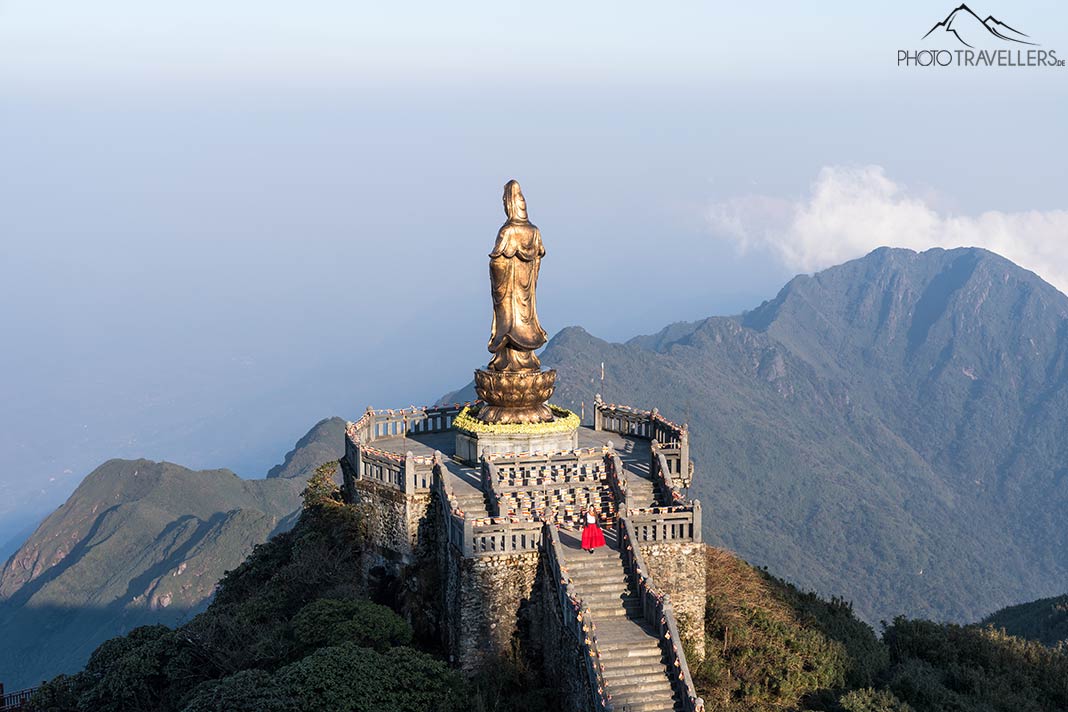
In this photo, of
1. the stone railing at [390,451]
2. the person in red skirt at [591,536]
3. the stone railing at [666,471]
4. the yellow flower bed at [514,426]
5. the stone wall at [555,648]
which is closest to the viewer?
the stone wall at [555,648]

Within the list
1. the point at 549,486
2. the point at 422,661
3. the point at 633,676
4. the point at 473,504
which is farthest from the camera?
the point at 549,486

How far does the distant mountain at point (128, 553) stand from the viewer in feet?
320

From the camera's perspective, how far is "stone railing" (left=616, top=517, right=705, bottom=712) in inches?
871

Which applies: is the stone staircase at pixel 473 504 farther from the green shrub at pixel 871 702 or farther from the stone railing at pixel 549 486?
the green shrub at pixel 871 702

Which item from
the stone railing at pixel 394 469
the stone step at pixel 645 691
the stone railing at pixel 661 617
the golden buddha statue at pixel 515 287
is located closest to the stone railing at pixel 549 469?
the stone railing at pixel 394 469

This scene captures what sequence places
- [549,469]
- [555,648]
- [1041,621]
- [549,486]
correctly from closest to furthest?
[555,648] → [549,486] → [549,469] → [1041,621]

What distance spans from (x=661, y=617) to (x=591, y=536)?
2950 millimetres

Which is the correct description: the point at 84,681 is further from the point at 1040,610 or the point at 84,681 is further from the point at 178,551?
the point at 178,551

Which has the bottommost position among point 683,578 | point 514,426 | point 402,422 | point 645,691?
point 645,691

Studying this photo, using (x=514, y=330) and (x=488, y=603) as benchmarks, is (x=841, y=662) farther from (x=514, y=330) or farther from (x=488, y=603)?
(x=514, y=330)

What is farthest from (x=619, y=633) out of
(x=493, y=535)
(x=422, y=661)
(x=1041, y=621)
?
(x=1041, y=621)

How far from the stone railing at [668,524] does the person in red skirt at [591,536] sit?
783 mm

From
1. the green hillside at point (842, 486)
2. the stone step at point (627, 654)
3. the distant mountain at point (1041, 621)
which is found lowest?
the green hillside at point (842, 486)

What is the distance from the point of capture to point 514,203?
104 feet
